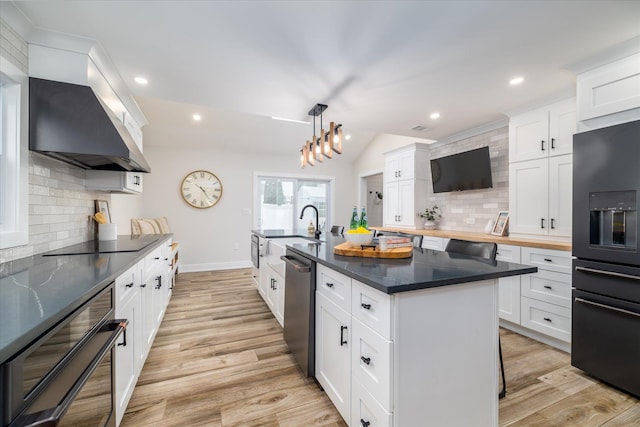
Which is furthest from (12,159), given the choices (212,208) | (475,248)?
(212,208)

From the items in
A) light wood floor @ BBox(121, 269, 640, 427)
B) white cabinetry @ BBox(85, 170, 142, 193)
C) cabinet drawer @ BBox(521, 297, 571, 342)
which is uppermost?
white cabinetry @ BBox(85, 170, 142, 193)

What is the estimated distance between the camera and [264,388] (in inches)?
72.8

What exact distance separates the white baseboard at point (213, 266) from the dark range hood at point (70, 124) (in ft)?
12.4

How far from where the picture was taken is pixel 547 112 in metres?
2.88

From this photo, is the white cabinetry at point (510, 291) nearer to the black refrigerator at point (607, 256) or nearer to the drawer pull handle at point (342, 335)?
the black refrigerator at point (607, 256)

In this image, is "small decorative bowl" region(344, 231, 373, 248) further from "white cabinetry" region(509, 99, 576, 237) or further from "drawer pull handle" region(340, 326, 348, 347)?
"white cabinetry" region(509, 99, 576, 237)

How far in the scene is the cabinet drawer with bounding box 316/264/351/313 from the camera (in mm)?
1471

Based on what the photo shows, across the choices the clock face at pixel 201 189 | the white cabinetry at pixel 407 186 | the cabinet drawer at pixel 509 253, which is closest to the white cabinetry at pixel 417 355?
the cabinet drawer at pixel 509 253

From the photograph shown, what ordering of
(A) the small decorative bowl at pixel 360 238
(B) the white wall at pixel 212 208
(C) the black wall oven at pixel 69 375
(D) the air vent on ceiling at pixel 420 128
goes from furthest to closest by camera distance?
(B) the white wall at pixel 212 208 → (D) the air vent on ceiling at pixel 420 128 → (A) the small decorative bowl at pixel 360 238 → (C) the black wall oven at pixel 69 375

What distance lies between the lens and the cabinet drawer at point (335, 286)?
1.47 m

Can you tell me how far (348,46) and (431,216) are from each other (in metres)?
3.32

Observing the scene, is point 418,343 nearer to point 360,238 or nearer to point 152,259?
point 360,238

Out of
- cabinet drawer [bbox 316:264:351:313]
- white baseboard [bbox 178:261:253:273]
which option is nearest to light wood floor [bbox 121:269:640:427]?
cabinet drawer [bbox 316:264:351:313]

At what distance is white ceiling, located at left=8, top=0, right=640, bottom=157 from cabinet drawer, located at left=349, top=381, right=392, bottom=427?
2.11 meters
